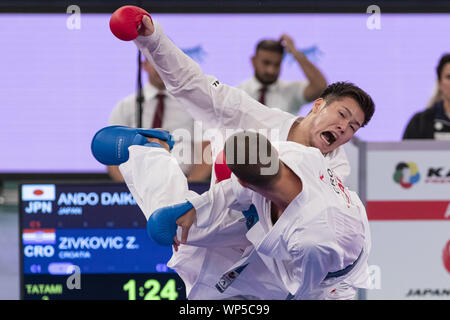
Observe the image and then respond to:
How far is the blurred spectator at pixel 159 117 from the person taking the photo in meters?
3.65

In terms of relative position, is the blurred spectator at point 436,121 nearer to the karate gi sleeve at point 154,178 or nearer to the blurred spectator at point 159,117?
the blurred spectator at point 159,117

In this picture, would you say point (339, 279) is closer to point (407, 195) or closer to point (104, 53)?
point (407, 195)

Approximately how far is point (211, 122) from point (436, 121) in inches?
70.7

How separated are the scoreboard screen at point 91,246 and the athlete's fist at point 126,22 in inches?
39.9

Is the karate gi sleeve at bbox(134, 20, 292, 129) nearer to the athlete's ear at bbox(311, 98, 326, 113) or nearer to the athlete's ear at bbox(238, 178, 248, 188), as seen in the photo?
the athlete's ear at bbox(311, 98, 326, 113)

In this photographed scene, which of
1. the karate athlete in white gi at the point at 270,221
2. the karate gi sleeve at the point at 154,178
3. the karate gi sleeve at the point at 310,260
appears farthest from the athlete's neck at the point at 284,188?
the karate gi sleeve at the point at 154,178

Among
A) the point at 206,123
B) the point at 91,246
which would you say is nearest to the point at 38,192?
the point at 91,246

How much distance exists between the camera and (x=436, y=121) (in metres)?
4.16

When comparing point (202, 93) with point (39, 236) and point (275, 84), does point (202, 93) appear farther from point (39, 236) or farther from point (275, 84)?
point (275, 84)

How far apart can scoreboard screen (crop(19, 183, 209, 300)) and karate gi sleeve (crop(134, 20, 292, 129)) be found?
78 cm

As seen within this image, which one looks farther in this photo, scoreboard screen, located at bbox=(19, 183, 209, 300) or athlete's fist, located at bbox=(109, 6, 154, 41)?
scoreboard screen, located at bbox=(19, 183, 209, 300)

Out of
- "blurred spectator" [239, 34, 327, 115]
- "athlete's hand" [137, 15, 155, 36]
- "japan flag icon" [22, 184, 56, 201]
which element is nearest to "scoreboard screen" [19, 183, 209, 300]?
"japan flag icon" [22, 184, 56, 201]

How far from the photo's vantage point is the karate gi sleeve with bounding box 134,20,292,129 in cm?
274
